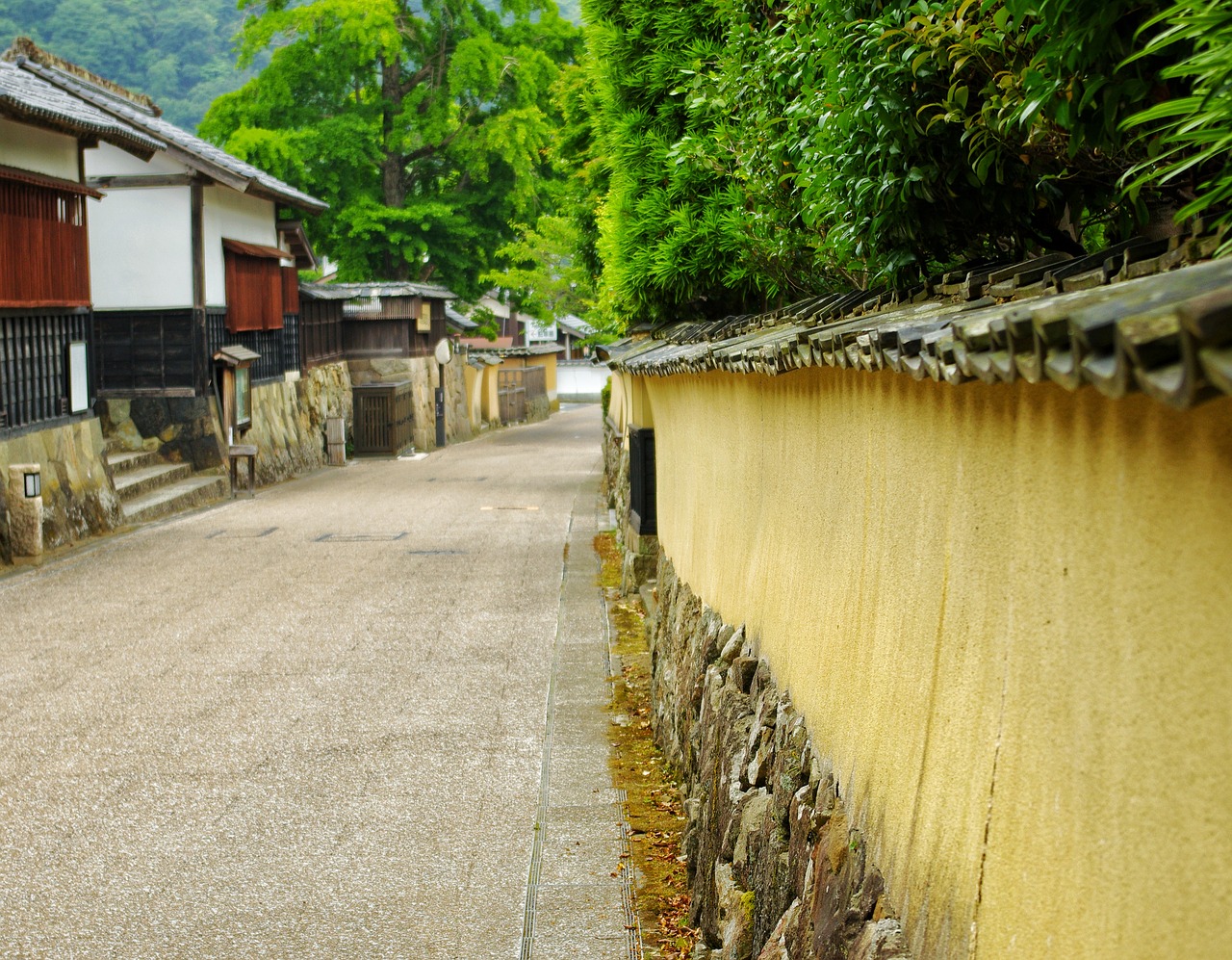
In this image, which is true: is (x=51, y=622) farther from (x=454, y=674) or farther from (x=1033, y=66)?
(x=1033, y=66)

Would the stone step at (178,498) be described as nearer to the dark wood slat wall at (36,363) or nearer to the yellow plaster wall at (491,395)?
the dark wood slat wall at (36,363)

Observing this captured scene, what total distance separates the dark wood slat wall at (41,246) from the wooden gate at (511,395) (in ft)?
109

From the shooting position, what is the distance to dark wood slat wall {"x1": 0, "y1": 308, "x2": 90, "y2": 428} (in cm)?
1792

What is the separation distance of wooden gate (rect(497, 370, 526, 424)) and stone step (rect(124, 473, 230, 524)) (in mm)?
28095

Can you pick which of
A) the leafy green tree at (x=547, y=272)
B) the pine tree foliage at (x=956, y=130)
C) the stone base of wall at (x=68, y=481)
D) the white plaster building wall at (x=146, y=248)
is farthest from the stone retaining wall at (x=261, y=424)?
the pine tree foliage at (x=956, y=130)

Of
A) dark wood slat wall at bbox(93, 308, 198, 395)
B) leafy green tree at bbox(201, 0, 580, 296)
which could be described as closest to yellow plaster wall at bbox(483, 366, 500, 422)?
leafy green tree at bbox(201, 0, 580, 296)

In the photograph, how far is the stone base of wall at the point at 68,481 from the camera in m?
18.0

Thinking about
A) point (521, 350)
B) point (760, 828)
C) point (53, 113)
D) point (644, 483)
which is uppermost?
point (53, 113)

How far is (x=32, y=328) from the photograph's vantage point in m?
18.8

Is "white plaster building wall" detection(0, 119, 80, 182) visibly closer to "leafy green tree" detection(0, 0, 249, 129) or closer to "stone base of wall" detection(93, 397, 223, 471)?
"stone base of wall" detection(93, 397, 223, 471)

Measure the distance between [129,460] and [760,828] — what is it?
72.7 feet

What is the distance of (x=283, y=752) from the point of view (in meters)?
9.02

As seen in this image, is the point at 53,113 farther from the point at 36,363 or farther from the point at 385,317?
the point at 385,317

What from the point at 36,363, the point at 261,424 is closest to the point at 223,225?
the point at 261,424
